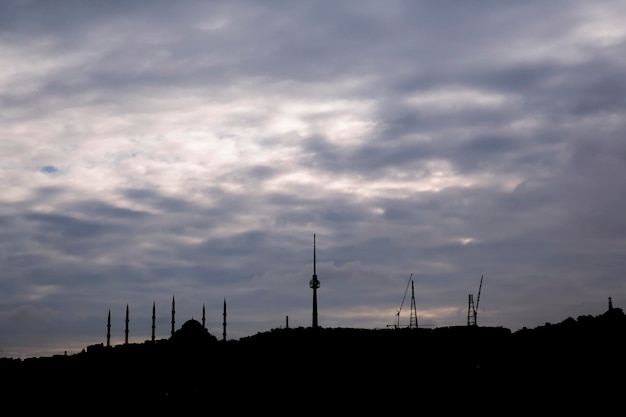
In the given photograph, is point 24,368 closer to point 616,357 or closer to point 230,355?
point 230,355

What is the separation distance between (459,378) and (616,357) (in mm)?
11759

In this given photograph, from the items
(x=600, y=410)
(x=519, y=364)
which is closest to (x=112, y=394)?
(x=519, y=364)

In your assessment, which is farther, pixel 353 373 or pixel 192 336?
pixel 192 336

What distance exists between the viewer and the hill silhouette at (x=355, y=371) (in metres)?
64.2

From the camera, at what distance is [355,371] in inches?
2712

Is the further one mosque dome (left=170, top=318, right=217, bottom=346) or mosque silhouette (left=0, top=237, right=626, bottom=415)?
mosque dome (left=170, top=318, right=217, bottom=346)

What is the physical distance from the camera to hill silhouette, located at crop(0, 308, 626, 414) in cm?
6425

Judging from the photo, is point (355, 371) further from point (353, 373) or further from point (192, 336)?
point (192, 336)

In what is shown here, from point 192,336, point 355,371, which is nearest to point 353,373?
point 355,371

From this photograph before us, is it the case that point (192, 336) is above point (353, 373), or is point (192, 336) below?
above

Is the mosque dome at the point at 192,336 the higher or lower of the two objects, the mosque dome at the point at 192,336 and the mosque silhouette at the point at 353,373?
the higher

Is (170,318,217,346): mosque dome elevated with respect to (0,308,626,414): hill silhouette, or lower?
elevated

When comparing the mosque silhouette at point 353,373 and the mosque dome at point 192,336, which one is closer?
the mosque silhouette at point 353,373

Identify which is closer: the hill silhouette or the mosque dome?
the hill silhouette
